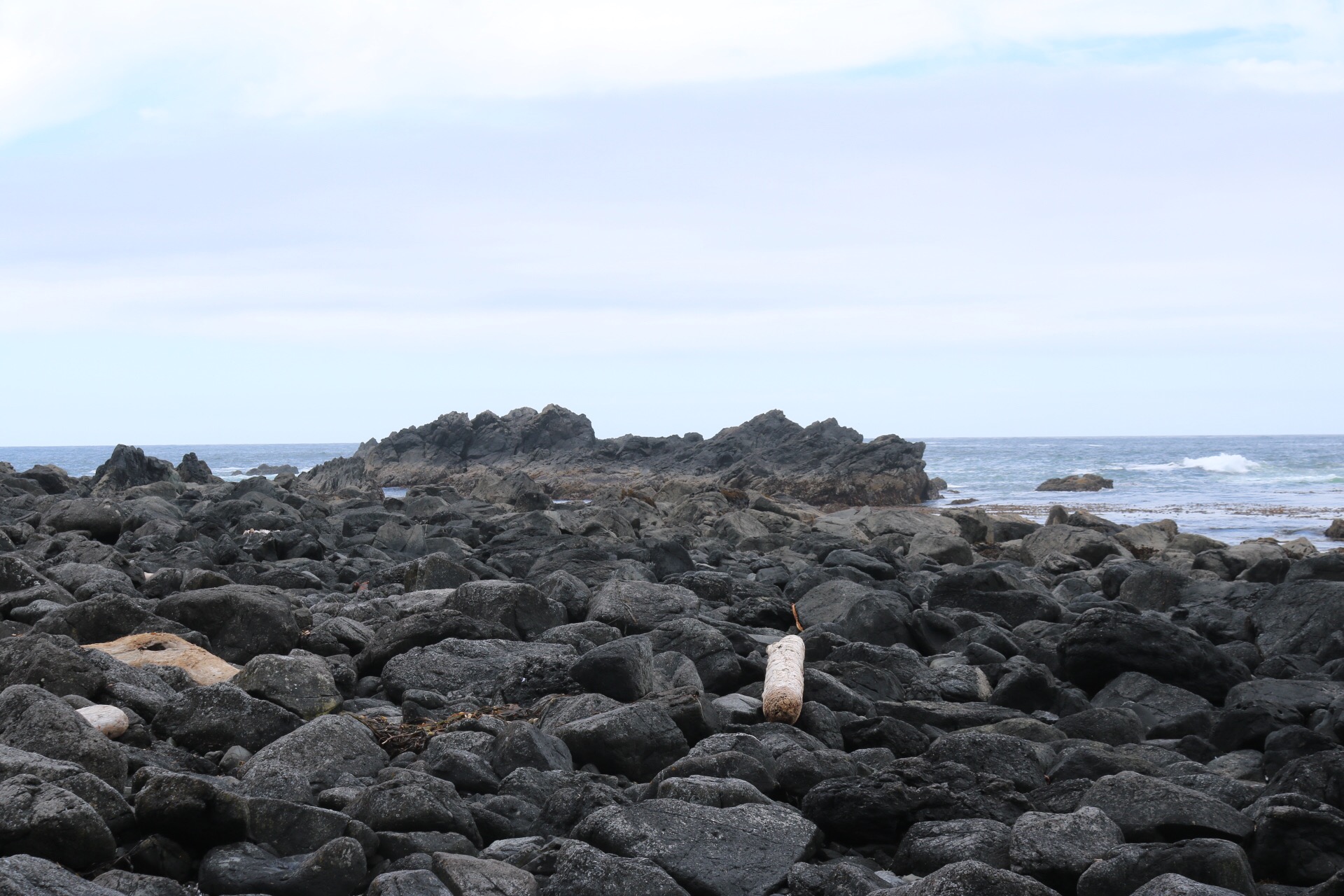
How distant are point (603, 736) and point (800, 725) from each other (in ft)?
4.27

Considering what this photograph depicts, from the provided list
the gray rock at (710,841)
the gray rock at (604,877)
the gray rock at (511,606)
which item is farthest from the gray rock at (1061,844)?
the gray rock at (511,606)

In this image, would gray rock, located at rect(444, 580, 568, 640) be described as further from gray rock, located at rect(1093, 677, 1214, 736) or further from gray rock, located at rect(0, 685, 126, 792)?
gray rock, located at rect(1093, 677, 1214, 736)

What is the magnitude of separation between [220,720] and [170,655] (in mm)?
1701

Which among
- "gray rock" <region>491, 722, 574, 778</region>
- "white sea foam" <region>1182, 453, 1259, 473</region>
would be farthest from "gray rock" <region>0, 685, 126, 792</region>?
"white sea foam" <region>1182, 453, 1259, 473</region>

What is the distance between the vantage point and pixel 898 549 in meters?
18.5

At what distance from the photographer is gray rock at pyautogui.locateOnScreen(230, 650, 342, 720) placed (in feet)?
21.3

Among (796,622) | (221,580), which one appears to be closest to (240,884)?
(221,580)

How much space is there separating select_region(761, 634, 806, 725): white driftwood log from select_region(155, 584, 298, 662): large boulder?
3.60 meters

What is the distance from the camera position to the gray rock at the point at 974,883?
3811mm

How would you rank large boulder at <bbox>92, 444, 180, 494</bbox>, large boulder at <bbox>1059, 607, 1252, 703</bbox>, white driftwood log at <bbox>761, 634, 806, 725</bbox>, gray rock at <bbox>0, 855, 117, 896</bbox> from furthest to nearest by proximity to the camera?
large boulder at <bbox>92, 444, 180, 494</bbox> < large boulder at <bbox>1059, 607, 1252, 703</bbox> < white driftwood log at <bbox>761, 634, 806, 725</bbox> < gray rock at <bbox>0, 855, 117, 896</bbox>

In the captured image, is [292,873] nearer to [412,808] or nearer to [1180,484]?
[412,808]

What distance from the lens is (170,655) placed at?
718cm

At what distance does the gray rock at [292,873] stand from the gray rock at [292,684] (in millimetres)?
2181

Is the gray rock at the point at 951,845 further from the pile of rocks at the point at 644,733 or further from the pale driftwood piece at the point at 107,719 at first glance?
the pale driftwood piece at the point at 107,719
